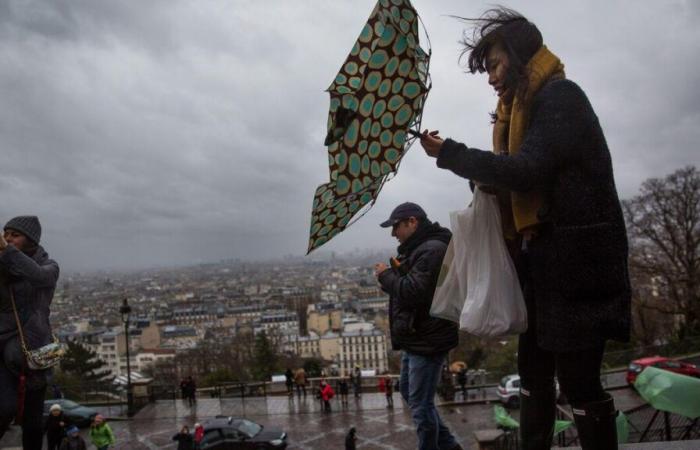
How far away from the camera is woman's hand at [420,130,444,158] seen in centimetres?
191

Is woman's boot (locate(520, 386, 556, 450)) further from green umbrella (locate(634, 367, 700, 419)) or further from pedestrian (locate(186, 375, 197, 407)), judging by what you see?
pedestrian (locate(186, 375, 197, 407))

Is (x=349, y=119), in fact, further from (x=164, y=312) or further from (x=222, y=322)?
(x=164, y=312)

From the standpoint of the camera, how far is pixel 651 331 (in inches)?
1128

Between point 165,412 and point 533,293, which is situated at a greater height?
point 533,293

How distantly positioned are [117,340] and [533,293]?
114 m

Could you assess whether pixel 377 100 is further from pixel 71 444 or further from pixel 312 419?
pixel 312 419

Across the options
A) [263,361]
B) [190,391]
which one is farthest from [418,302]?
[263,361]

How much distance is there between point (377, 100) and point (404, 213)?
1552 millimetres

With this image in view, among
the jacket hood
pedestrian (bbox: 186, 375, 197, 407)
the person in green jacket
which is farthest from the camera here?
pedestrian (bbox: 186, 375, 197, 407)

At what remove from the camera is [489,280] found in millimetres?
1972

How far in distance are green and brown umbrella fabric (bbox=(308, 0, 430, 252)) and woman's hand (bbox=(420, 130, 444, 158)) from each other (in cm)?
5

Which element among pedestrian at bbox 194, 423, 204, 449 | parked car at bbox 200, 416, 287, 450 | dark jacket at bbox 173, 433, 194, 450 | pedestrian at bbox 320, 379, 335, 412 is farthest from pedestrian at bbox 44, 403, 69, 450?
pedestrian at bbox 320, 379, 335, 412

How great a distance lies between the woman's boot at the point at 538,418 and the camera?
221 centimetres

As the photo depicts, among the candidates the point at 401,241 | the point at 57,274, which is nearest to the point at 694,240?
the point at 401,241
